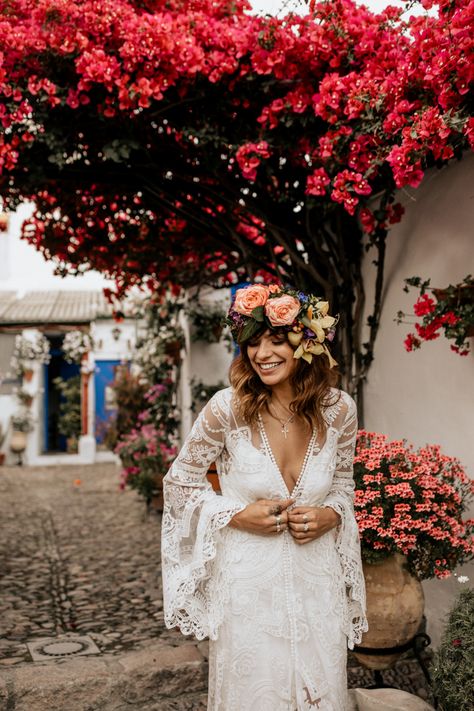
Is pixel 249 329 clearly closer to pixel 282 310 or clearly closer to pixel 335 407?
pixel 282 310

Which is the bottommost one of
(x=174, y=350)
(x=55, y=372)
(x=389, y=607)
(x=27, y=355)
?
(x=389, y=607)

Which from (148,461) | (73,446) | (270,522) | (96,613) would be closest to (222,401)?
(270,522)

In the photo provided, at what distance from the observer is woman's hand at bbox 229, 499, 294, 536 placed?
Answer: 250 centimetres

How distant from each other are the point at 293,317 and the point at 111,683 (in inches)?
96.8

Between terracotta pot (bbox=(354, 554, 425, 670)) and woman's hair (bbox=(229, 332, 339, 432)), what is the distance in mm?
1286

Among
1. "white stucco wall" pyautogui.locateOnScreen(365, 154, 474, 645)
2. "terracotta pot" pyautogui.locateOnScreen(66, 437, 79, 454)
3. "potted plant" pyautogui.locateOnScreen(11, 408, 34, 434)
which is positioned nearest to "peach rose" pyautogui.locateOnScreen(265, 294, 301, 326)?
"white stucco wall" pyautogui.locateOnScreen(365, 154, 474, 645)

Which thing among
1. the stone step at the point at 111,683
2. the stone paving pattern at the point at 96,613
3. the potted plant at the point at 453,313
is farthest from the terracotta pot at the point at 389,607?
the potted plant at the point at 453,313

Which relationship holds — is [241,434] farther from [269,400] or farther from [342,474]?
[342,474]

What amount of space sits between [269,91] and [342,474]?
261cm

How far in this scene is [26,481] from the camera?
1391 cm

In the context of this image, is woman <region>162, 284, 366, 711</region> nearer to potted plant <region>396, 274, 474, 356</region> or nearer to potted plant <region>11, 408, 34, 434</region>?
potted plant <region>396, 274, 474, 356</region>

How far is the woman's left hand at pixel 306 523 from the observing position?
251 cm

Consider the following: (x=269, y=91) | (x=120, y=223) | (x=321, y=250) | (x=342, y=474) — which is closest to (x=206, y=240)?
(x=120, y=223)

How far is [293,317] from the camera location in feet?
8.37
